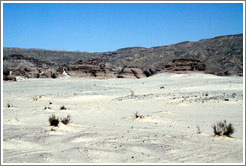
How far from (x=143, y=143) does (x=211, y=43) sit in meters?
137

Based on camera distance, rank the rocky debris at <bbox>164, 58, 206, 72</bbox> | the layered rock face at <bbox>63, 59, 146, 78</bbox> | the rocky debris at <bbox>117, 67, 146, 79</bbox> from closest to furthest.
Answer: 1. the rocky debris at <bbox>164, 58, 206, 72</bbox>
2. the layered rock face at <bbox>63, 59, 146, 78</bbox>
3. the rocky debris at <bbox>117, 67, 146, 79</bbox>

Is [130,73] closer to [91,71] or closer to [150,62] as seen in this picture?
[91,71]

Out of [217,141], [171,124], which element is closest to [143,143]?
[217,141]

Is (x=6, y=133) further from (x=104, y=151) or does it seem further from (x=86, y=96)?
(x=86, y=96)

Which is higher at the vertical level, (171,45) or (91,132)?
(171,45)

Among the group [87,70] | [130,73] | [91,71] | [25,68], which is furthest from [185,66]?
[25,68]

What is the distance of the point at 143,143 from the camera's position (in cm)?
711

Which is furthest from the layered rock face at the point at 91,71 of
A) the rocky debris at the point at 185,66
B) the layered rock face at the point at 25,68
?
the rocky debris at the point at 185,66

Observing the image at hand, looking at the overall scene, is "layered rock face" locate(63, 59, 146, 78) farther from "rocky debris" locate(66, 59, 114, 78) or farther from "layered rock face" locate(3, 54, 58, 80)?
"layered rock face" locate(3, 54, 58, 80)

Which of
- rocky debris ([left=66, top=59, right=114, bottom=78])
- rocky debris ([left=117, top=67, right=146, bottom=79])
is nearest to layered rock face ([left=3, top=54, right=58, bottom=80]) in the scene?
rocky debris ([left=66, top=59, right=114, bottom=78])

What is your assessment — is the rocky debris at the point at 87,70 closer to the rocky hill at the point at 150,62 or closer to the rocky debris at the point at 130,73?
the rocky hill at the point at 150,62

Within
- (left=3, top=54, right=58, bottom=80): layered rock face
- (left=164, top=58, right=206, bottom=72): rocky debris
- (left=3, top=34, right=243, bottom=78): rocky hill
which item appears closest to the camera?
(left=3, top=54, right=58, bottom=80): layered rock face

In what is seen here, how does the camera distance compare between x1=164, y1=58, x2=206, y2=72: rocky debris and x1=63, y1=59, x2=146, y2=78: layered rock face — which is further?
x1=63, y1=59, x2=146, y2=78: layered rock face

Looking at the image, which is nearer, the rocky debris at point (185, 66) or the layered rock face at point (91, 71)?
the rocky debris at point (185, 66)
